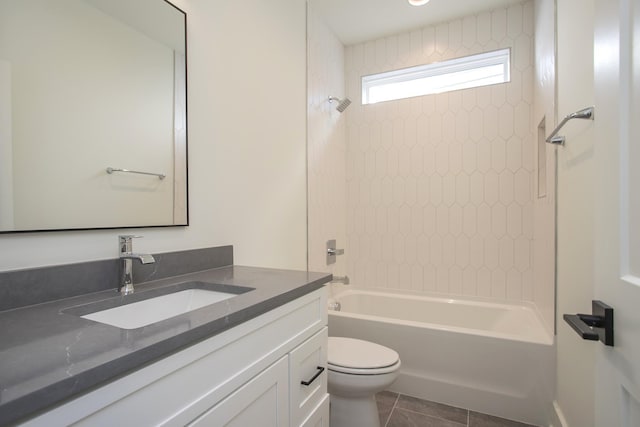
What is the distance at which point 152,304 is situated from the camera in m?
1.05

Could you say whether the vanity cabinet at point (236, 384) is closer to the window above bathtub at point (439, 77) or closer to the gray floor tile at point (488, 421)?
the gray floor tile at point (488, 421)

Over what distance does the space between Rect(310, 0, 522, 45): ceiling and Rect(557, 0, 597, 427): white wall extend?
95 cm

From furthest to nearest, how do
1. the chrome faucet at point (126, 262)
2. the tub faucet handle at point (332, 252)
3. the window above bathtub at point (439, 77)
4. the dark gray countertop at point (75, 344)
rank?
the tub faucet handle at point (332, 252) < the window above bathtub at point (439, 77) < the chrome faucet at point (126, 262) < the dark gray countertop at point (75, 344)

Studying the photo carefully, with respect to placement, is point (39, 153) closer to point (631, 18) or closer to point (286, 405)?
point (286, 405)

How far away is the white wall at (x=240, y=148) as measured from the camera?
110 cm

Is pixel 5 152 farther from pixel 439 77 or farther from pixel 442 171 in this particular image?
pixel 439 77

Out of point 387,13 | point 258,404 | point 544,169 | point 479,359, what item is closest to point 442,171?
point 544,169

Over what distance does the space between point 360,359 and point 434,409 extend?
0.75 metres

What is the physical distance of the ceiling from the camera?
2375mm

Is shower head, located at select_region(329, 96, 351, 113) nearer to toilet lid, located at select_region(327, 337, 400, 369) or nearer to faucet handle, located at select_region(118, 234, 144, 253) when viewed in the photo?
toilet lid, located at select_region(327, 337, 400, 369)

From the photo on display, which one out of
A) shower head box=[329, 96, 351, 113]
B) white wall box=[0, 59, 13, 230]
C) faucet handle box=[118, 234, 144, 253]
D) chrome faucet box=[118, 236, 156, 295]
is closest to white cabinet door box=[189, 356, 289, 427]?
chrome faucet box=[118, 236, 156, 295]

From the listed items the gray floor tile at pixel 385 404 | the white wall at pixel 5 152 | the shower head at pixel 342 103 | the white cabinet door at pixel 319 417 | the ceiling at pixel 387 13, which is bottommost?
the gray floor tile at pixel 385 404

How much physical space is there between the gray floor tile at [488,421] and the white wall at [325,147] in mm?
1334

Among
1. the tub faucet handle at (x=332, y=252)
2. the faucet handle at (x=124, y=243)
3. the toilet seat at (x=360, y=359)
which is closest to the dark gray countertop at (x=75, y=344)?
the faucet handle at (x=124, y=243)
